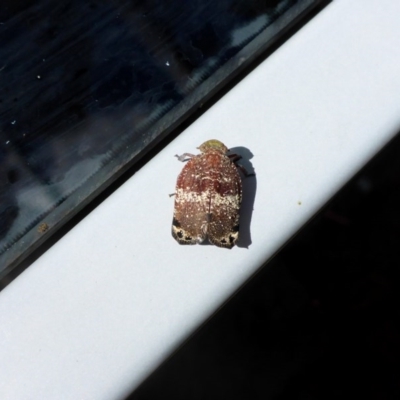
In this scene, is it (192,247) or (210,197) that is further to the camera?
(210,197)

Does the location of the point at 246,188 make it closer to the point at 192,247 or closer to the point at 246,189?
the point at 246,189

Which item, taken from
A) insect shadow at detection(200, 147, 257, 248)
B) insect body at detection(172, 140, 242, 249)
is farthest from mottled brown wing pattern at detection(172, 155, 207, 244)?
insect shadow at detection(200, 147, 257, 248)

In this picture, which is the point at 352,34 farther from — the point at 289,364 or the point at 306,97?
the point at 289,364

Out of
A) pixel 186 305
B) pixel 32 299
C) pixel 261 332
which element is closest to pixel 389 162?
pixel 261 332

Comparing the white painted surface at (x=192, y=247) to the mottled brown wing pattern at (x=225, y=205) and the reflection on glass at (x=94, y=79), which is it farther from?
the reflection on glass at (x=94, y=79)

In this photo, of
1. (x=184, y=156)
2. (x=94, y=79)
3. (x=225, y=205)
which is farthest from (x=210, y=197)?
(x=94, y=79)

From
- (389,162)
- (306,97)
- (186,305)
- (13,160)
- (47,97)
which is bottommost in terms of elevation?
(186,305)
